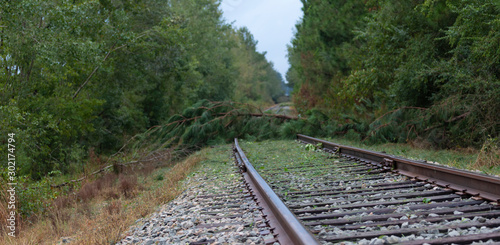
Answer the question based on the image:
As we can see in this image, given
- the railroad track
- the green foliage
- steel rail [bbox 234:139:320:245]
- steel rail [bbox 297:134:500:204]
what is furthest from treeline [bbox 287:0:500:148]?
steel rail [bbox 234:139:320:245]

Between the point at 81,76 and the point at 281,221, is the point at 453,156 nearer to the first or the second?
the point at 281,221

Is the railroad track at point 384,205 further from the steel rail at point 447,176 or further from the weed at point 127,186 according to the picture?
the weed at point 127,186

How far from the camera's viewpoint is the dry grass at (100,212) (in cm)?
493

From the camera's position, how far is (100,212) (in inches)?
256

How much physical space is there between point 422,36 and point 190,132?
28.8 feet

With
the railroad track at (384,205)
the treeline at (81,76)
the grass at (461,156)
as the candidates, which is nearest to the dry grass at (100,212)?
the railroad track at (384,205)

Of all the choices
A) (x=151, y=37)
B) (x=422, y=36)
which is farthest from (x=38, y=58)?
(x=422, y=36)

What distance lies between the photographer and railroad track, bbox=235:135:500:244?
9.87 feet

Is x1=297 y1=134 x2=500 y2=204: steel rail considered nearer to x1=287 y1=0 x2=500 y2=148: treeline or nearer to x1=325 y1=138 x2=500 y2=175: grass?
x1=325 y1=138 x2=500 y2=175: grass

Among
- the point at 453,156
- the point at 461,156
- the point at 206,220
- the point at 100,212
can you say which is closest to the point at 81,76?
the point at 100,212

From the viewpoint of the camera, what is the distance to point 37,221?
722 cm

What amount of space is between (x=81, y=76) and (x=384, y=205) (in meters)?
14.4

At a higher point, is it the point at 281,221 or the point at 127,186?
the point at 281,221

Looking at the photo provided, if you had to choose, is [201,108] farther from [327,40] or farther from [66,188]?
[327,40]
